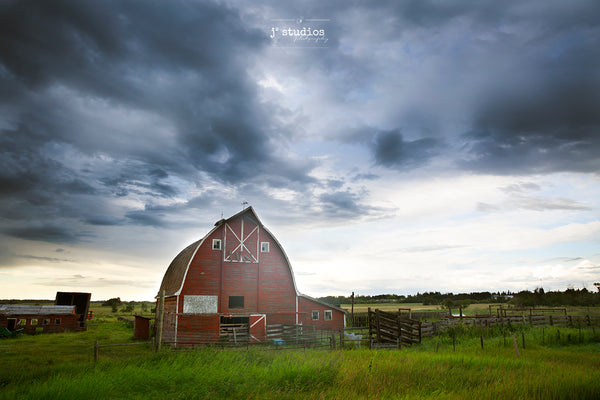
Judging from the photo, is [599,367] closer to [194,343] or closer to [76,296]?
[194,343]

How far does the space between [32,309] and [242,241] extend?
27884mm

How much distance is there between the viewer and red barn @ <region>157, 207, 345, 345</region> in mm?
28375

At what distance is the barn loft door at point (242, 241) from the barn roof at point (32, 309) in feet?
87.3

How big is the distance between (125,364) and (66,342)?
2381cm

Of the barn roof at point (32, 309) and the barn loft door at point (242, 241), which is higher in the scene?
the barn loft door at point (242, 241)

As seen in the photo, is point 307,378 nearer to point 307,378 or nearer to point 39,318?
point 307,378

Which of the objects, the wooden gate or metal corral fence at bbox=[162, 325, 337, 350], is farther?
metal corral fence at bbox=[162, 325, 337, 350]

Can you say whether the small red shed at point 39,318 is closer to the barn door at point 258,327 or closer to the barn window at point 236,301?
the barn window at point 236,301

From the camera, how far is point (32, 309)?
136ft

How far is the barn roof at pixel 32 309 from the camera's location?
4012 cm

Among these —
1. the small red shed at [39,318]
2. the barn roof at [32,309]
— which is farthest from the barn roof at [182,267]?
the barn roof at [32,309]

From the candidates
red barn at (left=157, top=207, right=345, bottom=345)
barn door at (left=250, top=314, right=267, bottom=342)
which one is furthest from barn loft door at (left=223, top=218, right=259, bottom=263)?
barn door at (left=250, top=314, right=267, bottom=342)

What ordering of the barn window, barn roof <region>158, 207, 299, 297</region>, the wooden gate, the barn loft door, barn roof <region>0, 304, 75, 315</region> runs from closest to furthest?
the wooden gate, barn roof <region>158, 207, 299, 297</region>, the barn window, the barn loft door, barn roof <region>0, 304, 75, 315</region>

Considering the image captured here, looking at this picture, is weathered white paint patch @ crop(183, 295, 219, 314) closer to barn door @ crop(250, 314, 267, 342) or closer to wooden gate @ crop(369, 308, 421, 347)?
barn door @ crop(250, 314, 267, 342)
